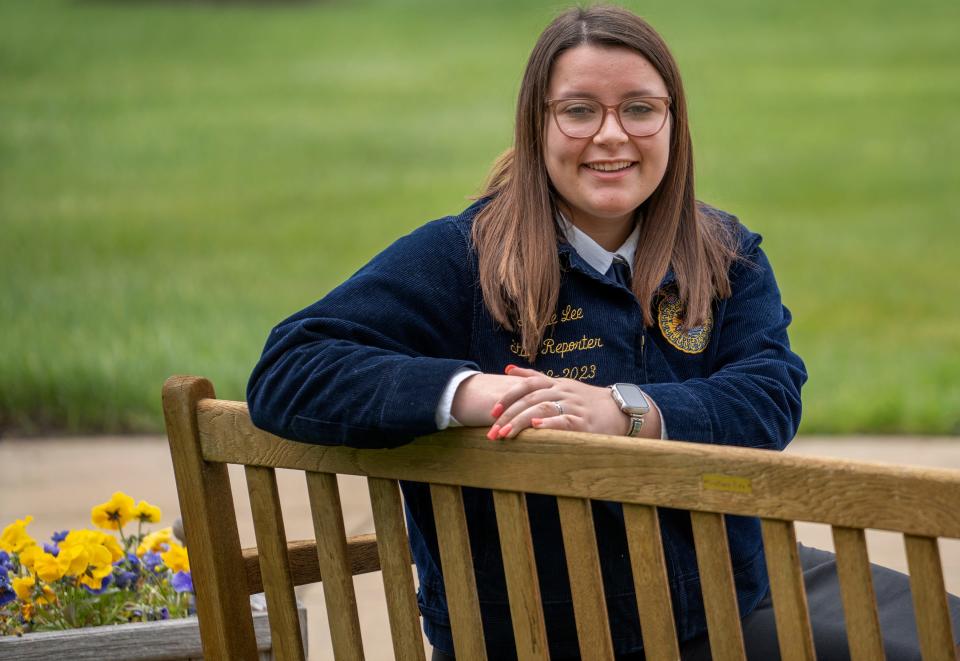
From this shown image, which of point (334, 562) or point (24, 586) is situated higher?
point (334, 562)

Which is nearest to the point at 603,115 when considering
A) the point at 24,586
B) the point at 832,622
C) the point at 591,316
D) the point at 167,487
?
the point at 591,316

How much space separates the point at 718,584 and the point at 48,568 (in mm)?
1541

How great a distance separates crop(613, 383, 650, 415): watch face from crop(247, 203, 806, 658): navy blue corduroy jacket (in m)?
0.04

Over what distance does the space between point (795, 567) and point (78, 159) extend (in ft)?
46.1

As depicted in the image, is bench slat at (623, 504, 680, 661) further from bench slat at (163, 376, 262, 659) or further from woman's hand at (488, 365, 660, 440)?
bench slat at (163, 376, 262, 659)

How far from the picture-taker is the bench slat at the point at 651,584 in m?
1.94

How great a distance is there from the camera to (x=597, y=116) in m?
2.50

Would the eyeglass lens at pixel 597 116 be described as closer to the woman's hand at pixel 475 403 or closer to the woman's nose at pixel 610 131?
the woman's nose at pixel 610 131

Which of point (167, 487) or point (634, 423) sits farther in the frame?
point (167, 487)

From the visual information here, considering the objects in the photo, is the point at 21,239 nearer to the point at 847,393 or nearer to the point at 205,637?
the point at 847,393

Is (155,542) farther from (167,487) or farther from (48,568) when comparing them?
(167,487)

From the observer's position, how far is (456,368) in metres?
2.11

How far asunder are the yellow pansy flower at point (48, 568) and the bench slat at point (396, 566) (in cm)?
102

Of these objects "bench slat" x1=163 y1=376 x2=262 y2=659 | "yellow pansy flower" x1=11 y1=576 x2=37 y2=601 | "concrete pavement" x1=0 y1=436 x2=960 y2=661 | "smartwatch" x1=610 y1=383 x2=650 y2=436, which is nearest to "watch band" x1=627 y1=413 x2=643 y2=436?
"smartwatch" x1=610 y1=383 x2=650 y2=436
